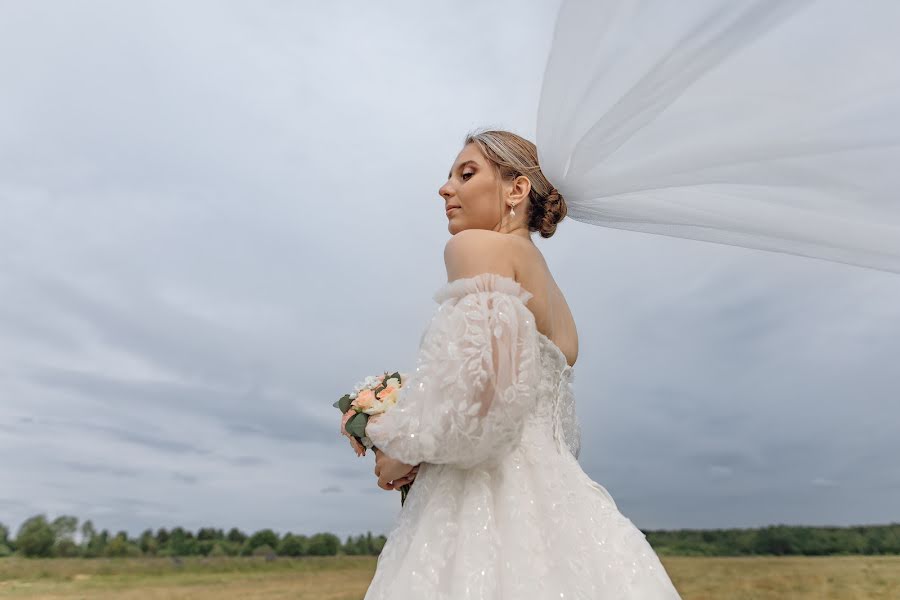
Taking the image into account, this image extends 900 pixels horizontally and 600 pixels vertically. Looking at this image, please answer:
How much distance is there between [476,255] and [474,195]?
0.50m

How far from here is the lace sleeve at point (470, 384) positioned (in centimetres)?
202

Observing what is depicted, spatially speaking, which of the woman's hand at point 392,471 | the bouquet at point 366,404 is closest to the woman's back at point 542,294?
the bouquet at point 366,404

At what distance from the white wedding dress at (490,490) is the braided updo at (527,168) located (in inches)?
25.9

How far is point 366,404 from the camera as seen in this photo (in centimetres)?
231

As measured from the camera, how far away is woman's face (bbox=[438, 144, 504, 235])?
8.82 ft

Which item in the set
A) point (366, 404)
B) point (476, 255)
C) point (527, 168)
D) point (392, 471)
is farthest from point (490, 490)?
point (527, 168)

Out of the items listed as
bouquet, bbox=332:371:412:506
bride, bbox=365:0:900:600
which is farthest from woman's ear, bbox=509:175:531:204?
bouquet, bbox=332:371:412:506

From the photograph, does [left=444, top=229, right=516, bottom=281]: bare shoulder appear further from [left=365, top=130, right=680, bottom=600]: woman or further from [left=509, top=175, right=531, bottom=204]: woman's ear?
[left=509, top=175, right=531, bottom=204]: woman's ear

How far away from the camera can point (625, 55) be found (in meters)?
2.71

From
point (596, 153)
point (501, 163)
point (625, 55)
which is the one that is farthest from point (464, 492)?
point (625, 55)

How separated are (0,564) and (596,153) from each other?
413 inches

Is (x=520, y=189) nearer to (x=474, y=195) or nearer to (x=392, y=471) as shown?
(x=474, y=195)

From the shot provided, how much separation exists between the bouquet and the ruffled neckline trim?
0.40 metres

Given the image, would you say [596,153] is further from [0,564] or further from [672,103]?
[0,564]
